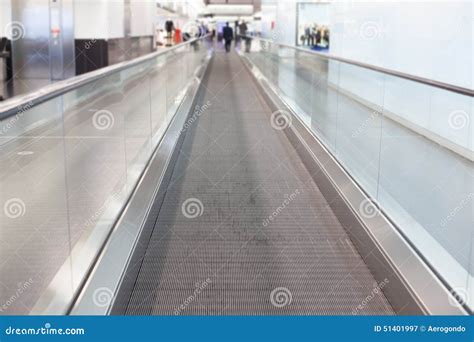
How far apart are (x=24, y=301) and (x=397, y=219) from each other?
234 centimetres

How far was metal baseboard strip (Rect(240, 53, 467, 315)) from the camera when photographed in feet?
10.8

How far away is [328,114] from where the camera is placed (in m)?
7.67

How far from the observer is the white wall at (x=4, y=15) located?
48.1ft

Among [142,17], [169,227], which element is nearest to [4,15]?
[142,17]

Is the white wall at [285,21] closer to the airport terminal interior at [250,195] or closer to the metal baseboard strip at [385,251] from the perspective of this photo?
the airport terminal interior at [250,195]

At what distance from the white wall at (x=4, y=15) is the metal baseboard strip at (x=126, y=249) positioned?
9600mm

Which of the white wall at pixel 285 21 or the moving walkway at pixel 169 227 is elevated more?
the white wall at pixel 285 21

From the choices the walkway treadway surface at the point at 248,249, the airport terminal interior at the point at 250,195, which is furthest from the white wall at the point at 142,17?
the walkway treadway surface at the point at 248,249

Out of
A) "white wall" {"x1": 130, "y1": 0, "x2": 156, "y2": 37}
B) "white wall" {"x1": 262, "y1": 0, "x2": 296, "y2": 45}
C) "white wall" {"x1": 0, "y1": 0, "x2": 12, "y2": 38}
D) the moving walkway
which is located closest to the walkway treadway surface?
the moving walkway

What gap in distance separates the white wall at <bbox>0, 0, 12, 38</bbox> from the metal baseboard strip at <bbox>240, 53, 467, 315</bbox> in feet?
34.2

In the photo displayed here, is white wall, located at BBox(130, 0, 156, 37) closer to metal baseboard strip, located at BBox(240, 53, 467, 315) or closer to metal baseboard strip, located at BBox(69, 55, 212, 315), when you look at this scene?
metal baseboard strip, located at BBox(69, 55, 212, 315)

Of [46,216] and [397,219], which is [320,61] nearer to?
[397,219]

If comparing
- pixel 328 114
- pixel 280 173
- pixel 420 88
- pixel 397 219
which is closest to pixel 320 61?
pixel 328 114

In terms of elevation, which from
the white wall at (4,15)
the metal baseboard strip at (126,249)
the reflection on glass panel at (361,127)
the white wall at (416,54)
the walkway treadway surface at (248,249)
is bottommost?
the walkway treadway surface at (248,249)
